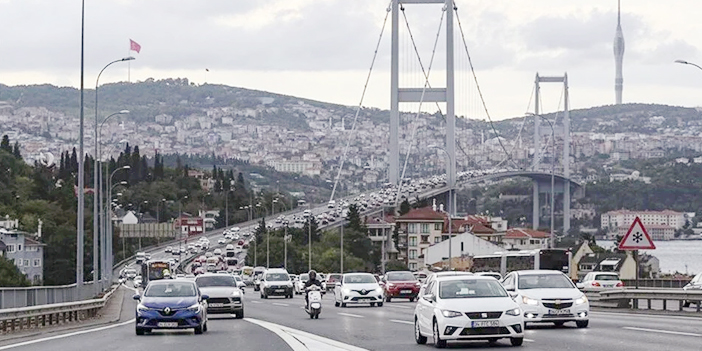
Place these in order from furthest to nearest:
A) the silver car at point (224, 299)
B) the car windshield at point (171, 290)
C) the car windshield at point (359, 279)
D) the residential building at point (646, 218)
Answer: the residential building at point (646, 218), the car windshield at point (359, 279), the silver car at point (224, 299), the car windshield at point (171, 290)

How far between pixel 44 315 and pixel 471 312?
60.7 feet

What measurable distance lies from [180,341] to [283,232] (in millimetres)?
112848

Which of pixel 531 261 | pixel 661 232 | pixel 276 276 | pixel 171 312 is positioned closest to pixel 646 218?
pixel 661 232

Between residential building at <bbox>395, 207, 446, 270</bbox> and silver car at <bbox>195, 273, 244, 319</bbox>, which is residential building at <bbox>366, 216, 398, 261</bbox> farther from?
silver car at <bbox>195, 273, 244, 319</bbox>

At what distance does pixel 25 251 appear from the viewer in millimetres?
135125

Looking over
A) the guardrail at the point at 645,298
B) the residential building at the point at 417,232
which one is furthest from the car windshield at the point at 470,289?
the residential building at the point at 417,232

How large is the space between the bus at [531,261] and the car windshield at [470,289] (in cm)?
5393

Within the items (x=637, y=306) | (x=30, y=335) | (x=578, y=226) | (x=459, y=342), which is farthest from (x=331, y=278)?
(x=578, y=226)

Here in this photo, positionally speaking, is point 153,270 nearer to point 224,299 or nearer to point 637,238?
point 224,299

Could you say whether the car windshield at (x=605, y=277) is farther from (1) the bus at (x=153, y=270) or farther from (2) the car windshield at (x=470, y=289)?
(1) the bus at (x=153, y=270)

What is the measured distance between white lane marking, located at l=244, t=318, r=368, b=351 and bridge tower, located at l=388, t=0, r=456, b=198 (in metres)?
94.5

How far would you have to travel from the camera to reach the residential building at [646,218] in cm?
16576

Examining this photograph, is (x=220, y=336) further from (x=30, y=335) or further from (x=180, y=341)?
(x=30, y=335)

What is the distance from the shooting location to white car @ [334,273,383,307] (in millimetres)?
54656
